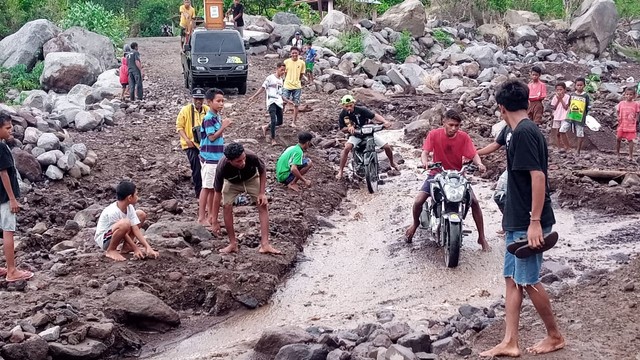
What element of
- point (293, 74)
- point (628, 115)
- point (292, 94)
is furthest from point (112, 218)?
point (628, 115)

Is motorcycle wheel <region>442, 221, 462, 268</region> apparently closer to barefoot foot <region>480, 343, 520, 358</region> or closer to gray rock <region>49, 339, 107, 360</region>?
barefoot foot <region>480, 343, 520, 358</region>

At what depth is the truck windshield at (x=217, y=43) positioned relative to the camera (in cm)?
2106

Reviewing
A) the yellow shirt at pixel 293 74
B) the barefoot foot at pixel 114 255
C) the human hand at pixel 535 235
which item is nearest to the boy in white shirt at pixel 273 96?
the yellow shirt at pixel 293 74

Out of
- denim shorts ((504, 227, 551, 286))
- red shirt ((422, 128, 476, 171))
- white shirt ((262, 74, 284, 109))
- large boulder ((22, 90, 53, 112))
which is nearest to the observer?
denim shorts ((504, 227, 551, 286))

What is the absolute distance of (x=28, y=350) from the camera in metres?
6.25

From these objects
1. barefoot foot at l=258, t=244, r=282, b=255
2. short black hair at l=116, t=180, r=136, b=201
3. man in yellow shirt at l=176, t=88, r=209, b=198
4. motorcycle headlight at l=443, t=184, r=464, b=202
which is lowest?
barefoot foot at l=258, t=244, r=282, b=255

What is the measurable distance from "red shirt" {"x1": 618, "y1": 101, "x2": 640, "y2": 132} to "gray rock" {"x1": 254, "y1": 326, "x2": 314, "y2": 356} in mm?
9949

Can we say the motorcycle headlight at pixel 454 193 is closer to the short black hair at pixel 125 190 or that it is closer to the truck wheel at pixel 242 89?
the short black hair at pixel 125 190

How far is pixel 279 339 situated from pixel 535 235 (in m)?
2.38

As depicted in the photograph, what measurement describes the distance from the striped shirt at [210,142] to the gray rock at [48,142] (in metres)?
4.32

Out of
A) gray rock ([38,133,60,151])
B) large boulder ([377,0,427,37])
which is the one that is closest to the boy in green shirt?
gray rock ([38,133,60,151])

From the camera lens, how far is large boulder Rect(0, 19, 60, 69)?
24891mm

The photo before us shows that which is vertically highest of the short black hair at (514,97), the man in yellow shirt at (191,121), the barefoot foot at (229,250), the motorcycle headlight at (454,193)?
the short black hair at (514,97)

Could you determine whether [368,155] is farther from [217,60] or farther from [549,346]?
[217,60]
